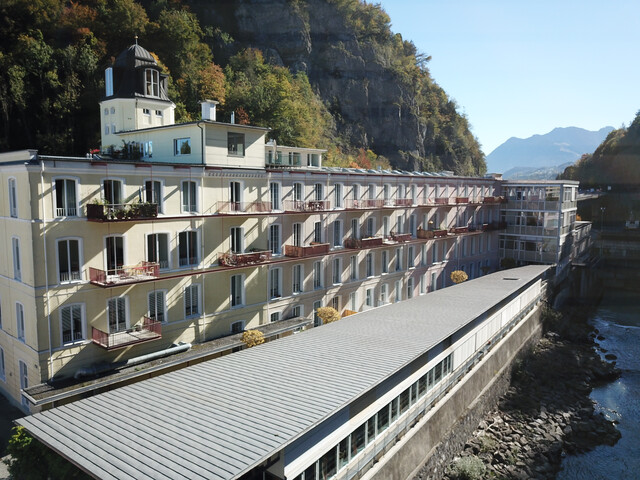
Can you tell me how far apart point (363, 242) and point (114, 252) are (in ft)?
64.8

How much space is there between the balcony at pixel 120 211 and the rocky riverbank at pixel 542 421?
18.4m

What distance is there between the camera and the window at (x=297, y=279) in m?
34.1

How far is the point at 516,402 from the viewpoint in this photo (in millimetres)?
31531

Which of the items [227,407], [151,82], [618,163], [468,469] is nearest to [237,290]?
[227,407]

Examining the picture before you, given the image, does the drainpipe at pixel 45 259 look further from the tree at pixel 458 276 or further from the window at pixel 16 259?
the tree at pixel 458 276

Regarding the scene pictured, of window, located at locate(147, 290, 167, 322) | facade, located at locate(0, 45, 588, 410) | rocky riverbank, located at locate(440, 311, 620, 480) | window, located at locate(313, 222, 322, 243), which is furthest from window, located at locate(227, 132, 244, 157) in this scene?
rocky riverbank, located at locate(440, 311, 620, 480)

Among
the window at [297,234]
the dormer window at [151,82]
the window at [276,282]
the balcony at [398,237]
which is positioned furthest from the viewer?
the balcony at [398,237]

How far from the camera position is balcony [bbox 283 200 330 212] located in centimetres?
3297

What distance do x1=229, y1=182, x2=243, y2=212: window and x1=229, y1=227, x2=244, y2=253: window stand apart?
4.37 feet

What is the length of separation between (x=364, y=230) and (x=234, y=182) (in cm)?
1453

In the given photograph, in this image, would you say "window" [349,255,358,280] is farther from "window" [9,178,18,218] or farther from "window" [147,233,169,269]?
"window" [9,178,18,218]

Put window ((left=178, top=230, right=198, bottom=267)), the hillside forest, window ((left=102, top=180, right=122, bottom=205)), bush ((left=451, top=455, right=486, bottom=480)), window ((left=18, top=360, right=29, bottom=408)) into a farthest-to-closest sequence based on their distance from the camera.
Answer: the hillside forest < window ((left=178, top=230, right=198, bottom=267)) < window ((left=102, top=180, right=122, bottom=205)) < bush ((left=451, top=455, right=486, bottom=480)) < window ((left=18, top=360, right=29, bottom=408))

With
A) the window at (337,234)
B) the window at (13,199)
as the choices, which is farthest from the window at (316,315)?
the window at (13,199)

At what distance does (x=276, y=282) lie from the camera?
32781mm
